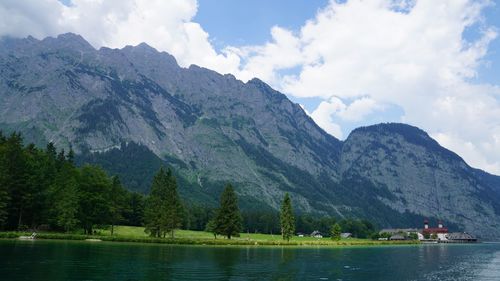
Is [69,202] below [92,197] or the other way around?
below

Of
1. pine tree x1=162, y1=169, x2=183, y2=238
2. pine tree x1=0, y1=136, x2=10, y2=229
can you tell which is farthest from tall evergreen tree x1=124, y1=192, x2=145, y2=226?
pine tree x1=0, y1=136, x2=10, y2=229

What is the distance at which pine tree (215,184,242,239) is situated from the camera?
141 metres

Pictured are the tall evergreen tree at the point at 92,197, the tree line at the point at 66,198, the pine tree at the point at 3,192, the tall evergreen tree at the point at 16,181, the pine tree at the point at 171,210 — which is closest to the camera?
the pine tree at the point at 3,192

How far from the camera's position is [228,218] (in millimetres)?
140750

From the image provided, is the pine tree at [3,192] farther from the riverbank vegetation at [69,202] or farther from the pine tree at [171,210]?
the pine tree at [171,210]

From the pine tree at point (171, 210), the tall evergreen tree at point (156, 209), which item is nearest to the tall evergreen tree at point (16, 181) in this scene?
the tall evergreen tree at point (156, 209)

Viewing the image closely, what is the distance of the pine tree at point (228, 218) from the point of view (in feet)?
462

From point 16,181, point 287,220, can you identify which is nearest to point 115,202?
point 16,181

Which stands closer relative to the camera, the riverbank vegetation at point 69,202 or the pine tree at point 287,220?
the riverbank vegetation at point 69,202

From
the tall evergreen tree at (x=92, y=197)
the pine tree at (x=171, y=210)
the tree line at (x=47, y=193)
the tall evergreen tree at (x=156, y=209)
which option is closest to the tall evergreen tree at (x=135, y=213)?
the tall evergreen tree at (x=156, y=209)

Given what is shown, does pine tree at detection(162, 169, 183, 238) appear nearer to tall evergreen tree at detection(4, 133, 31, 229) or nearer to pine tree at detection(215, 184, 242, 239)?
pine tree at detection(215, 184, 242, 239)

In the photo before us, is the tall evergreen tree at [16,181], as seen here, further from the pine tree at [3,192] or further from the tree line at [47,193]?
the pine tree at [3,192]

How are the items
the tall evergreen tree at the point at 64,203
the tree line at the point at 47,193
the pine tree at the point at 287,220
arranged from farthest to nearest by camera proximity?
the pine tree at the point at 287,220 < the tall evergreen tree at the point at 64,203 < the tree line at the point at 47,193

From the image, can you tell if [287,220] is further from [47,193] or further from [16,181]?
[16,181]
